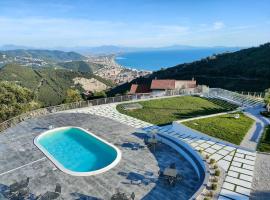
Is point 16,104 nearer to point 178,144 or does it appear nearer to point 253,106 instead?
point 178,144

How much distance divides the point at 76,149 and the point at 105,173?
486 cm

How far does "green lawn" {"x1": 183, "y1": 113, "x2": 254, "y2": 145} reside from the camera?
20719 millimetres

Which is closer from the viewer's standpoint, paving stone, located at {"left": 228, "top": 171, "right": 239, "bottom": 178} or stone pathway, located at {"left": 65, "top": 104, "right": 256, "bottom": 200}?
stone pathway, located at {"left": 65, "top": 104, "right": 256, "bottom": 200}

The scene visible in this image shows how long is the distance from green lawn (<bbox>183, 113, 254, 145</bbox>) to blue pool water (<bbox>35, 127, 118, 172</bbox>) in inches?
302

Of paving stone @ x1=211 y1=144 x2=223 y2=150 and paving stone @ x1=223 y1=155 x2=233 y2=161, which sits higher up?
paving stone @ x1=211 y1=144 x2=223 y2=150

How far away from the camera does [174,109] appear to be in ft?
99.0

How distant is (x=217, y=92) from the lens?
37094 mm

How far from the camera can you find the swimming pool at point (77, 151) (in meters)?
16.5

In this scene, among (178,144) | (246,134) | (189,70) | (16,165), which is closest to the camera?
(16,165)

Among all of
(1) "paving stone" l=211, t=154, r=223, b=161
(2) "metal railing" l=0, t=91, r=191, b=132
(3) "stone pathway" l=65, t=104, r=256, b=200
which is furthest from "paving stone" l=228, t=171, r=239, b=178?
(2) "metal railing" l=0, t=91, r=191, b=132

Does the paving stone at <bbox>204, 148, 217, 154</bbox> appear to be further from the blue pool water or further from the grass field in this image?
the grass field

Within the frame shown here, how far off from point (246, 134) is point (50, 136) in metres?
14.9

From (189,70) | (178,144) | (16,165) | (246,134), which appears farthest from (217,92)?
(189,70)

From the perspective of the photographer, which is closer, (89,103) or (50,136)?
(50,136)
